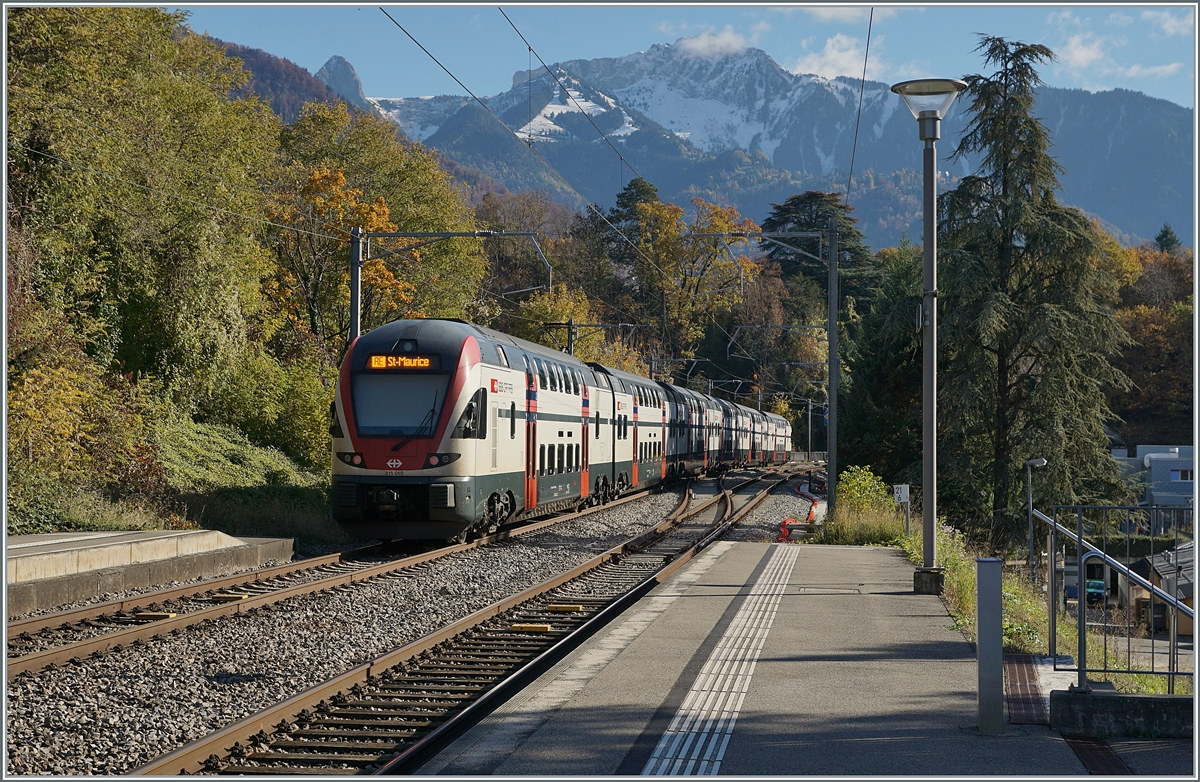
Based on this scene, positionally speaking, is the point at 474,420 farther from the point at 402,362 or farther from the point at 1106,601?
the point at 1106,601

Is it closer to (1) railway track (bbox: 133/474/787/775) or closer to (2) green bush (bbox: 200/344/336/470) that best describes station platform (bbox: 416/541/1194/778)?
(1) railway track (bbox: 133/474/787/775)

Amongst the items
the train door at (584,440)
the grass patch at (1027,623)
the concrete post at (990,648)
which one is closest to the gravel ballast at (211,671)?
the concrete post at (990,648)

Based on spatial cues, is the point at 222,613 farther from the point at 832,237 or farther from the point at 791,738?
the point at 832,237

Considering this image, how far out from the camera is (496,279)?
77312mm

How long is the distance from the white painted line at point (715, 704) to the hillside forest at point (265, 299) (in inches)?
439

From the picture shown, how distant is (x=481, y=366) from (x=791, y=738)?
12.2 m

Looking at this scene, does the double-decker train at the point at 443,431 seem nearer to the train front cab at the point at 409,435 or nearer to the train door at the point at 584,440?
the train front cab at the point at 409,435

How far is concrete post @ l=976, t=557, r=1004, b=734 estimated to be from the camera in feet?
22.7

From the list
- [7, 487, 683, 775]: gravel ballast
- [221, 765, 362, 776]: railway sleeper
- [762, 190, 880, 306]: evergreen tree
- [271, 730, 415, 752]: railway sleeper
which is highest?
[762, 190, 880, 306]: evergreen tree

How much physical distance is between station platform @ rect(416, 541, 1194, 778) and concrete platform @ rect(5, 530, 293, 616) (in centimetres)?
621

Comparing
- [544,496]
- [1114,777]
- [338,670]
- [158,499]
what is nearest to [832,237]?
[544,496]

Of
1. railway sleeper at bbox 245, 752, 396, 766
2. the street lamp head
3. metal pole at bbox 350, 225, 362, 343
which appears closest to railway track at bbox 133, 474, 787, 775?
railway sleeper at bbox 245, 752, 396, 766

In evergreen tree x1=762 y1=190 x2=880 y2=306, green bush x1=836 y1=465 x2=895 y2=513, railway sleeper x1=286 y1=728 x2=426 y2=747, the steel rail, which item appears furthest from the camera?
evergreen tree x1=762 y1=190 x2=880 y2=306

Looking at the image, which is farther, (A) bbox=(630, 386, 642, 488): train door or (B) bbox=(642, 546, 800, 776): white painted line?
(A) bbox=(630, 386, 642, 488): train door
